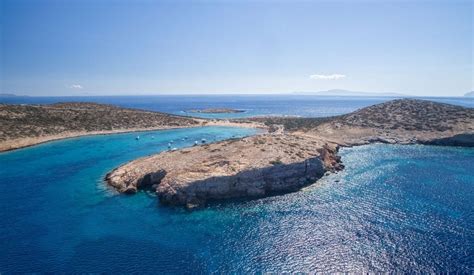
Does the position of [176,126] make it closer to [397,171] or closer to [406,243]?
[397,171]

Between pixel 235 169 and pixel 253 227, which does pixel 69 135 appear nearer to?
pixel 235 169

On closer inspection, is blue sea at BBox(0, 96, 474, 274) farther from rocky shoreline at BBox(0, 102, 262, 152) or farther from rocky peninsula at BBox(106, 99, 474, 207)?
rocky shoreline at BBox(0, 102, 262, 152)

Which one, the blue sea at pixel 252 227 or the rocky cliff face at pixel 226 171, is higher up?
the rocky cliff face at pixel 226 171

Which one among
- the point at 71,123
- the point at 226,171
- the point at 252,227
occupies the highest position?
the point at 71,123

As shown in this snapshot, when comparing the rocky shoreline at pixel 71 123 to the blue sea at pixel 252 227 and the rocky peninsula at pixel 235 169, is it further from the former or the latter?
the rocky peninsula at pixel 235 169

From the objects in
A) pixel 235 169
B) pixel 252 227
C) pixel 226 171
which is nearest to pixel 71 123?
pixel 226 171

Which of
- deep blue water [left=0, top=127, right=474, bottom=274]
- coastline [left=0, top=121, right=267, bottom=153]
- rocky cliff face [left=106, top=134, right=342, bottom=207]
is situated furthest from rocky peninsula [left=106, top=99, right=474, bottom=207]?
coastline [left=0, top=121, right=267, bottom=153]

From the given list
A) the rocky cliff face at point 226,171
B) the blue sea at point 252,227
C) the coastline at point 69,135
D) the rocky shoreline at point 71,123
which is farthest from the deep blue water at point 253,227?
the rocky shoreline at point 71,123
